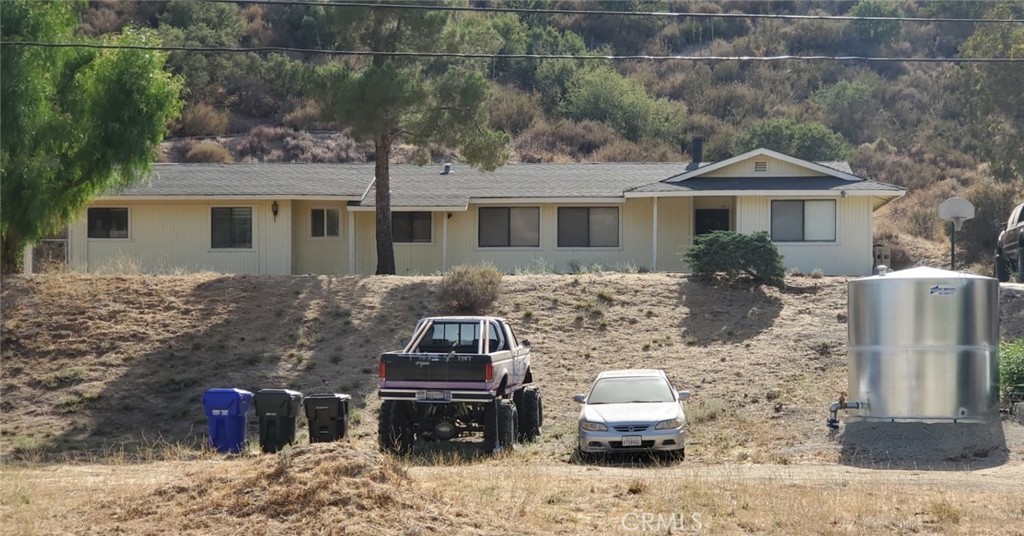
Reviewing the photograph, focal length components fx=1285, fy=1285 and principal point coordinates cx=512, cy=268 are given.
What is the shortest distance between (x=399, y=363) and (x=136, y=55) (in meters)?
14.4

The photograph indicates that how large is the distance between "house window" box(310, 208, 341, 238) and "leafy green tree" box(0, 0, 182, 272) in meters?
7.22

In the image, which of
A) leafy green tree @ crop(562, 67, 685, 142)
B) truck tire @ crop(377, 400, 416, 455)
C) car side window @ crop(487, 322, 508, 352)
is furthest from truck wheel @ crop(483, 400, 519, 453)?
leafy green tree @ crop(562, 67, 685, 142)

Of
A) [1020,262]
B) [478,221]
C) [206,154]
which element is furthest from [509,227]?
[206,154]

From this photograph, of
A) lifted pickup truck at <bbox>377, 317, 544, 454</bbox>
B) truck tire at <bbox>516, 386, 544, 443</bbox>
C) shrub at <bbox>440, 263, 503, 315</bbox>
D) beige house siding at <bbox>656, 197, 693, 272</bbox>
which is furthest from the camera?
beige house siding at <bbox>656, 197, 693, 272</bbox>

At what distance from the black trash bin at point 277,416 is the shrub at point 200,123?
4540cm

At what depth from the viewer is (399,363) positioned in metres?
19.5

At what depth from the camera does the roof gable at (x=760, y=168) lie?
1435 inches

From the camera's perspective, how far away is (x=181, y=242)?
36844 millimetres

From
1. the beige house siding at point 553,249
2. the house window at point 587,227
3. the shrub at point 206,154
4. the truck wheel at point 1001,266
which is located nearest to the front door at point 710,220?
the beige house siding at point 553,249

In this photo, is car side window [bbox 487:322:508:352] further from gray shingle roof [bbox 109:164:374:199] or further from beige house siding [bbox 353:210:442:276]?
beige house siding [bbox 353:210:442:276]

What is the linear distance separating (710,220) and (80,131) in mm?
Answer: 17869

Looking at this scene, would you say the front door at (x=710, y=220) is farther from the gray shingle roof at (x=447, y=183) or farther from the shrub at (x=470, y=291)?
the shrub at (x=470, y=291)

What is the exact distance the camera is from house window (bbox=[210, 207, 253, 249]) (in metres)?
36.8

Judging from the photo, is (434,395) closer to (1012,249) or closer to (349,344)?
(349,344)
